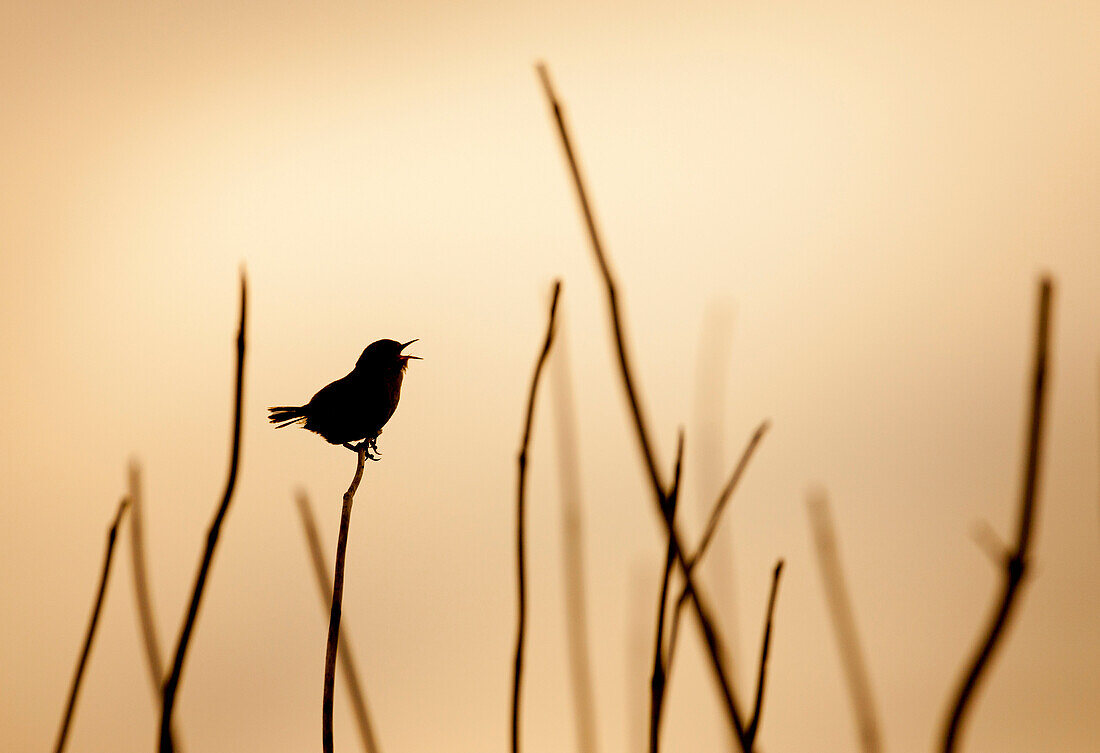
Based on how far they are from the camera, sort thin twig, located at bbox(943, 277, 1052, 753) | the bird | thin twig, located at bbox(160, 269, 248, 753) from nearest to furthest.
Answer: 1. thin twig, located at bbox(943, 277, 1052, 753)
2. thin twig, located at bbox(160, 269, 248, 753)
3. the bird

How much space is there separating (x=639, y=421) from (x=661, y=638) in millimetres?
205

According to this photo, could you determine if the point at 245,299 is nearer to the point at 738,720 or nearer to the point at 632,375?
the point at 632,375

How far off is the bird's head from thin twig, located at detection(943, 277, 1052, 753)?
73 centimetres

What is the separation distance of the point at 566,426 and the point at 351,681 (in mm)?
355

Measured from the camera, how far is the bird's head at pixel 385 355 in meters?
1.16

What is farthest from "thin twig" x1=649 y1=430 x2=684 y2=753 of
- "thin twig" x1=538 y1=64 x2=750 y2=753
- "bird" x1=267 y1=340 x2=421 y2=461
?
"bird" x1=267 y1=340 x2=421 y2=461

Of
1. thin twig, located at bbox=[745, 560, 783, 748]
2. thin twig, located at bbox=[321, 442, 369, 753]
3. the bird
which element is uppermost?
the bird

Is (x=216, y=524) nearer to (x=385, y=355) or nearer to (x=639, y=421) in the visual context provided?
(x=639, y=421)

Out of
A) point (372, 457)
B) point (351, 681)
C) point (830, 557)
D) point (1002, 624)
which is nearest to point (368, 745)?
point (351, 681)

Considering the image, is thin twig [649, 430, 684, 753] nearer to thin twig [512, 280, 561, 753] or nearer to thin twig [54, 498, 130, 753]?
thin twig [512, 280, 561, 753]

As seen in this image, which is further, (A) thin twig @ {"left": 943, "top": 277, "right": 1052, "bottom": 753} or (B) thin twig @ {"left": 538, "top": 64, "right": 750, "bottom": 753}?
(B) thin twig @ {"left": 538, "top": 64, "right": 750, "bottom": 753}

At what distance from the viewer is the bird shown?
114 cm

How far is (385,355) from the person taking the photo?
3.87 feet

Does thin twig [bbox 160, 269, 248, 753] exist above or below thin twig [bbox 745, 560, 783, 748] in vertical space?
above
